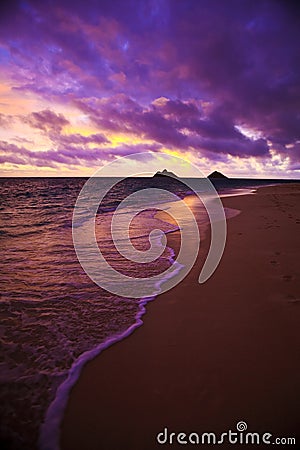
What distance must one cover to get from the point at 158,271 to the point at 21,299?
8.96ft

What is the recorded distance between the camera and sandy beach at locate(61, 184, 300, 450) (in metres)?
1.84

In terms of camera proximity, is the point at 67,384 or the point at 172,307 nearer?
the point at 67,384

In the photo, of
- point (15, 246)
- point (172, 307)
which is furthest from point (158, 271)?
point (15, 246)

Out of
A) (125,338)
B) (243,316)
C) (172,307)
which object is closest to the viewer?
(125,338)

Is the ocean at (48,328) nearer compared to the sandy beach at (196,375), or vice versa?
the sandy beach at (196,375)

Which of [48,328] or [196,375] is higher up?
[48,328]

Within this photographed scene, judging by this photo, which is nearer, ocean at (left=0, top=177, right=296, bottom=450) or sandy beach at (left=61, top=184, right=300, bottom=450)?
sandy beach at (left=61, top=184, right=300, bottom=450)

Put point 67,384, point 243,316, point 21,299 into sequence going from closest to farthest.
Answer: point 67,384 < point 243,316 < point 21,299

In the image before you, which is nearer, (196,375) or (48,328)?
(196,375)

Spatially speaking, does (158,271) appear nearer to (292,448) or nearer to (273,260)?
(273,260)

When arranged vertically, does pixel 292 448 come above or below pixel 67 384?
below

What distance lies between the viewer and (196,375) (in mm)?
2244

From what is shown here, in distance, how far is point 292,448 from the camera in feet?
5.57

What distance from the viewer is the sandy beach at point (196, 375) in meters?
1.84
